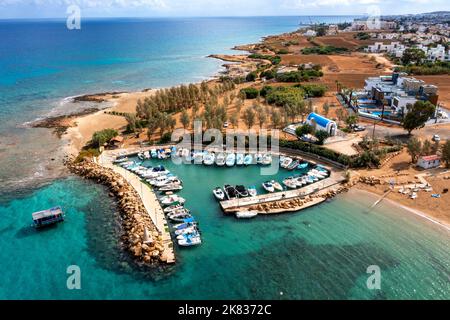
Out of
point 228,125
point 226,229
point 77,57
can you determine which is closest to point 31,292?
point 226,229

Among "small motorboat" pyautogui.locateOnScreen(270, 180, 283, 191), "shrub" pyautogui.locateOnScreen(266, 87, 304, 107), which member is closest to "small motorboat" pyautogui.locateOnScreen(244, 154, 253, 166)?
"small motorboat" pyautogui.locateOnScreen(270, 180, 283, 191)

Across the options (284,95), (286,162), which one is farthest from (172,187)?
(284,95)

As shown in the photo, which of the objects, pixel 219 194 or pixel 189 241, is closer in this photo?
pixel 189 241

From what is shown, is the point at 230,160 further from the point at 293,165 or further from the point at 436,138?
the point at 436,138

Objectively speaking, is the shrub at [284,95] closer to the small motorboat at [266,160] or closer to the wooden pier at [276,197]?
the small motorboat at [266,160]

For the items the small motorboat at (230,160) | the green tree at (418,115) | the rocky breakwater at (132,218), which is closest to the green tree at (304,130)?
the small motorboat at (230,160)

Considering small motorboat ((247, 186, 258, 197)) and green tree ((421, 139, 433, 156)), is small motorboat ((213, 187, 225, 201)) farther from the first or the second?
green tree ((421, 139, 433, 156))
